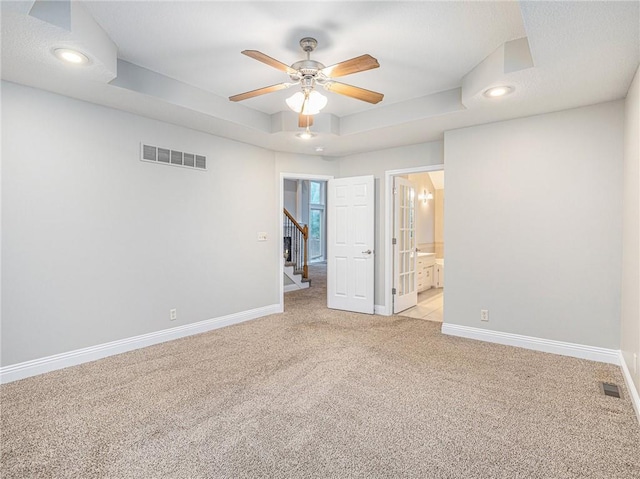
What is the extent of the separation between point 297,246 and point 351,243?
2.93 metres

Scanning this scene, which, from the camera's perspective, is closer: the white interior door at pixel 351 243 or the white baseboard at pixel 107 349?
the white baseboard at pixel 107 349

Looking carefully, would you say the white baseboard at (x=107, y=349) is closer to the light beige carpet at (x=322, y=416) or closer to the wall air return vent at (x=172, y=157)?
the light beige carpet at (x=322, y=416)

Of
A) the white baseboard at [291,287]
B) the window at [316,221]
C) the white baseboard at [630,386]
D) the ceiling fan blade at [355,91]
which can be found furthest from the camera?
the window at [316,221]

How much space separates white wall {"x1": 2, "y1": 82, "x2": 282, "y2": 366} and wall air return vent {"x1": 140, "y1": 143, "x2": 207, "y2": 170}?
0.07 metres

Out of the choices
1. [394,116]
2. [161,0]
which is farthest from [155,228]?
[394,116]

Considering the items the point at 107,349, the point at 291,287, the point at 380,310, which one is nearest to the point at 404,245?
the point at 380,310

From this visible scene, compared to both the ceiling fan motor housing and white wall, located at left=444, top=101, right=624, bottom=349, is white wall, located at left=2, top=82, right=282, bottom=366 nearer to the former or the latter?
the ceiling fan motor housing

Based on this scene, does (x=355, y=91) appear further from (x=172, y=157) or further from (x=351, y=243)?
(x=351, y=243)

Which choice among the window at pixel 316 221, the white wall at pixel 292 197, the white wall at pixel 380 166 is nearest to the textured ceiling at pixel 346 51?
the white wall at pixel 380 166

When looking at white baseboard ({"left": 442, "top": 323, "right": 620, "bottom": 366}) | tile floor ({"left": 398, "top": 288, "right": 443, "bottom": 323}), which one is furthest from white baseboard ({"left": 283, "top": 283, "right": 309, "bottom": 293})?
white baseboard ({"left": 442, "top": 323, "right": 620, "bottom": 366})

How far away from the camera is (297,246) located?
8023mm

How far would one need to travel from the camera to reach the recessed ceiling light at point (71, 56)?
7.66 feet

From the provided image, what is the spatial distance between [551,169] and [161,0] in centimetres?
372

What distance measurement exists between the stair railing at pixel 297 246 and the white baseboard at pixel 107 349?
120 inches
